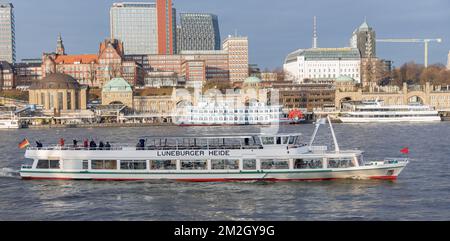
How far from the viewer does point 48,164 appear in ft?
111

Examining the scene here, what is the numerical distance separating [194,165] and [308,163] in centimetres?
616

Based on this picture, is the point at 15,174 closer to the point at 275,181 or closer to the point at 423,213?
the point at 275,181

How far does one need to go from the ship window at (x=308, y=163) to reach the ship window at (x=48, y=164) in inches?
532

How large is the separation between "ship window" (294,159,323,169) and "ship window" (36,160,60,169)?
13.5 m

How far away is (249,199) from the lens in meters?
27.0

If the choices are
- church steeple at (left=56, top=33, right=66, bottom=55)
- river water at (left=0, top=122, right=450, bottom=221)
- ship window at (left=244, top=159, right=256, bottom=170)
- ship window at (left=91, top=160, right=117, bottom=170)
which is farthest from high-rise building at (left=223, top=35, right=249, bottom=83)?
ship window at (left=244, top=159, right=256, bottom=170)

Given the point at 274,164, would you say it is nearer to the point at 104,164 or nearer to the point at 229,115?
the point at 104,164

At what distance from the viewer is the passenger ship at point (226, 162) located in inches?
1244

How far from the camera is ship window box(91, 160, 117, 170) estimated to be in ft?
108

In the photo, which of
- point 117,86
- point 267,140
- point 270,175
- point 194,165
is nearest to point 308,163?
point 270,175

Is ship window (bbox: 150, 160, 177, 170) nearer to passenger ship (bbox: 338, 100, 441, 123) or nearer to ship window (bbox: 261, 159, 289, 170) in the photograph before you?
ship window (bbox: 261, 159, 289, 170)

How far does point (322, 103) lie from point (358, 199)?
380 ft

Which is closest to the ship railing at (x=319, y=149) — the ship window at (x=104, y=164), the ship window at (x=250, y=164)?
the ship window at (x=250, y=164)
